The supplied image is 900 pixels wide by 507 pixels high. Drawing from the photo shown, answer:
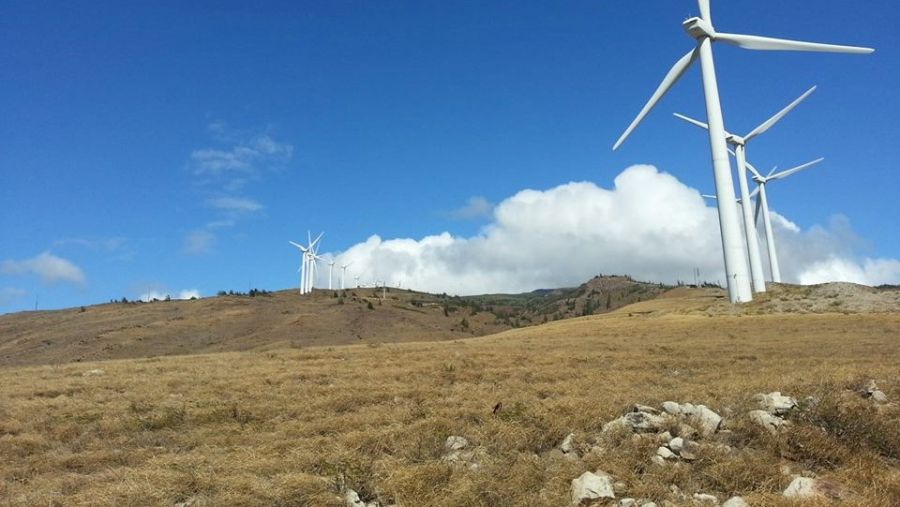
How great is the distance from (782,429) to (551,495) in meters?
4.49

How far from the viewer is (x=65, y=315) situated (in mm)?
84750

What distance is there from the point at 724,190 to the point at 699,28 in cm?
1553

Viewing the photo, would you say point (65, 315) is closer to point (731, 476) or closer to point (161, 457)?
point (161, 457)

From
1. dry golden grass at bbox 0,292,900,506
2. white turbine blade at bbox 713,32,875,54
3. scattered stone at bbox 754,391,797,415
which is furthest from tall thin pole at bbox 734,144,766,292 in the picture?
scattered stone at bbox 754,391,797,415

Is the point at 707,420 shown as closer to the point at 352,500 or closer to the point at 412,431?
the point at 412,431

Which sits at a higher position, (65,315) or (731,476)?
(65,315)

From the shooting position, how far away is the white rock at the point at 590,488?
7.74 metres

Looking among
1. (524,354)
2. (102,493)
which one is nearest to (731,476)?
(102,493)

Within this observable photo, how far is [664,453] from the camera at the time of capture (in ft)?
29.9

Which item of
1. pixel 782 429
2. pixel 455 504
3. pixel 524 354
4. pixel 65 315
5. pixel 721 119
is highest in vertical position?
pixel 721 119

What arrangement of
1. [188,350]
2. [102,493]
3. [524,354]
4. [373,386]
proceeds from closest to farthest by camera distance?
1. [102,493]
2. [373,386]
3. [524,354]
4. [188,350]

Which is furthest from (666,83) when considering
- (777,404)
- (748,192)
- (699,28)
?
(777,404)

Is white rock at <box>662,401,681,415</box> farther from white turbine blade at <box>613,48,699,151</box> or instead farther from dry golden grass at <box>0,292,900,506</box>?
white turbine blade at <box>613,48,699,151</box>

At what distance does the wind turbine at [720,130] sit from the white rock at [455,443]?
160ft
